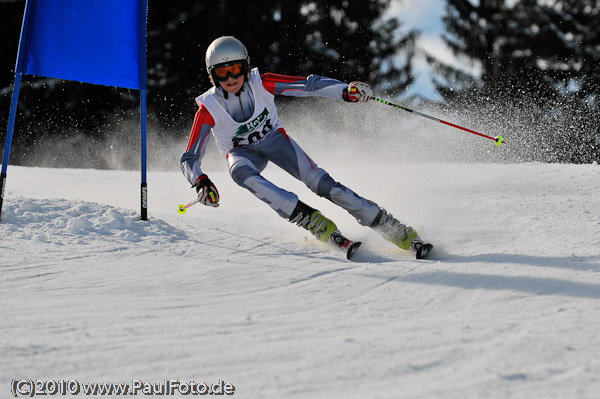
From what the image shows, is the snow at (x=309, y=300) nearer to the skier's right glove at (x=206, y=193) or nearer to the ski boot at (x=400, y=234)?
the ski boot at (x=400, y=234)

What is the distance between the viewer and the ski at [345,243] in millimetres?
3507

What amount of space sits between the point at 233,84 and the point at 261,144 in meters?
0.43

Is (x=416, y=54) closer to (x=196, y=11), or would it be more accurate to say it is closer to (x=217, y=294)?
(x=196, y=11)

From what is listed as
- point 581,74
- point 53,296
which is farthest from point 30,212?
point 581,74

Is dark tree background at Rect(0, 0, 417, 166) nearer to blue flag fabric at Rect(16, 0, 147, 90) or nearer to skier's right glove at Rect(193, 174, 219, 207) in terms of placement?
blue flag fabric at Rect(16, 0, 147, 90)

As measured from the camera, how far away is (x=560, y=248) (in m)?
3.50

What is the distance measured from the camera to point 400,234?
371cm

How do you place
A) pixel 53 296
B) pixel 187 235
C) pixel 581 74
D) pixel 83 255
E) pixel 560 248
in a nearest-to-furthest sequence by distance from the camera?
pixel 53 296
pixel 83 255
pixel 560 248
pixel 187 235
pixel 581 74

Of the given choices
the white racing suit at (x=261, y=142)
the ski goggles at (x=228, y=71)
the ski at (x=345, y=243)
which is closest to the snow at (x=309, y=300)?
the ski at (x=345, y=243)

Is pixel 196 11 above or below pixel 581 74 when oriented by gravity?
above

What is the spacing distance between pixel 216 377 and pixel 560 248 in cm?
235

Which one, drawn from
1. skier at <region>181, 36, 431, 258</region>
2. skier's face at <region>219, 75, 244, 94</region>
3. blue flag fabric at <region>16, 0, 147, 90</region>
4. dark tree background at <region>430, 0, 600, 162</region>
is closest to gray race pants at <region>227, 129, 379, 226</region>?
skier at <region>181, 36, 431, 258</region>

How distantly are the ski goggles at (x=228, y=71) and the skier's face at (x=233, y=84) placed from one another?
0.02m

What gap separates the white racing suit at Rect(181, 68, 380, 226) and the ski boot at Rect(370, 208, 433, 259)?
0.05m
